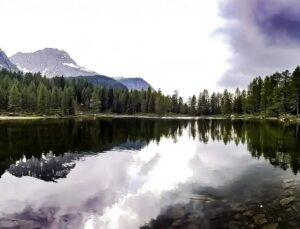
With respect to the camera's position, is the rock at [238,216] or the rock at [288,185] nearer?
the rock at [238,216]

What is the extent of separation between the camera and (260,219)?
65.9 ft

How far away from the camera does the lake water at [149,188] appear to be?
20.3 m

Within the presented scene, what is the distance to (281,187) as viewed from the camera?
2775cm

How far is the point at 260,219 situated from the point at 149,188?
1122 centimetres

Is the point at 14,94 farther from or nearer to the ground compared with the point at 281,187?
farther from the ground

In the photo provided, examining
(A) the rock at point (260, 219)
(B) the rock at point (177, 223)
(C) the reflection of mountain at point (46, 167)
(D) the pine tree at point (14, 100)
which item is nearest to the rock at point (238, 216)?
(A) the rock at point (260, 219)

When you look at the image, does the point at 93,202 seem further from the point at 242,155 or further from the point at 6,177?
the point at 242,155

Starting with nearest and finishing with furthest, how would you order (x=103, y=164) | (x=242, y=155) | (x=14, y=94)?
(x=103, y=164)
(x=242, y=155)
(x=14, y=94)

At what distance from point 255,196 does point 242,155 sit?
21790 millimetres

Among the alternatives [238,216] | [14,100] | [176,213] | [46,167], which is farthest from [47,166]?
[14,100]

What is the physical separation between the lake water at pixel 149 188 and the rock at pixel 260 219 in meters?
0.06

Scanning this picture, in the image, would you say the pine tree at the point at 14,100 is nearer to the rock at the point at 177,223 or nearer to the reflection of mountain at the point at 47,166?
the reflection of mountain at the point at 47,166

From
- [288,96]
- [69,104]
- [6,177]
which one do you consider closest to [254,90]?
[288,96]

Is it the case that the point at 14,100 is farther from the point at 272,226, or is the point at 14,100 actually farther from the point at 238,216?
the point at 272,226
